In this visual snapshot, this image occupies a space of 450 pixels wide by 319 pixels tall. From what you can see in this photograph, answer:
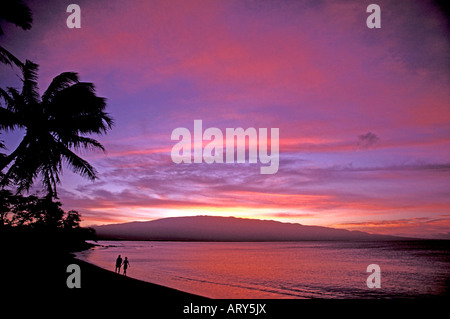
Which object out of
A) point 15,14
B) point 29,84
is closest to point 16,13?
point 15,14

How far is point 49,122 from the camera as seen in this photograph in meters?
11.9

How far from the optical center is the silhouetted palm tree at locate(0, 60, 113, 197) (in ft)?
36.6

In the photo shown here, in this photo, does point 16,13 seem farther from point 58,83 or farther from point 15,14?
point 58,83

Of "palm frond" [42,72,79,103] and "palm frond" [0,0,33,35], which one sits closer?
"palm frond" [0,0,33,35]

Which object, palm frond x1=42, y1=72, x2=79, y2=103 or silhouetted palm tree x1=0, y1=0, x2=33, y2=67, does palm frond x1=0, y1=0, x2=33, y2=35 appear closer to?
silhouetted palm tree x1=0, y1=0, x2=33, y2=67

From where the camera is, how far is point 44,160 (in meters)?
11.6

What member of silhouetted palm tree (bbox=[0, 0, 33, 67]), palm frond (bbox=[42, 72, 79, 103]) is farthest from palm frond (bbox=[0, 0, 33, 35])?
palm frond (bbox=[42, 72, 79, 103])

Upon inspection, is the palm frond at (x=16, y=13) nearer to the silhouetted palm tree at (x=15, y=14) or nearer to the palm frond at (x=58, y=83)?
the silhouetted palm tree at (x=15, y=14)

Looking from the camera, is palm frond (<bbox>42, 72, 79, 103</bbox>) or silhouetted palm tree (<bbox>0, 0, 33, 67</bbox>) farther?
palm frond (<bbox>42, 72, 79, 103</bbox>)

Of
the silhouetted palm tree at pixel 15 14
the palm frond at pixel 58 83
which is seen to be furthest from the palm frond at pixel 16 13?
the palm frond at pixel 58 83

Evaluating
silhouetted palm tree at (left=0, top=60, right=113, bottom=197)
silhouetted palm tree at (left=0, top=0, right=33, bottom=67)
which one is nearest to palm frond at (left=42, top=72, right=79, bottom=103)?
silhouetted palm tree at (left=0, top=60, right=113, bottom=197)
